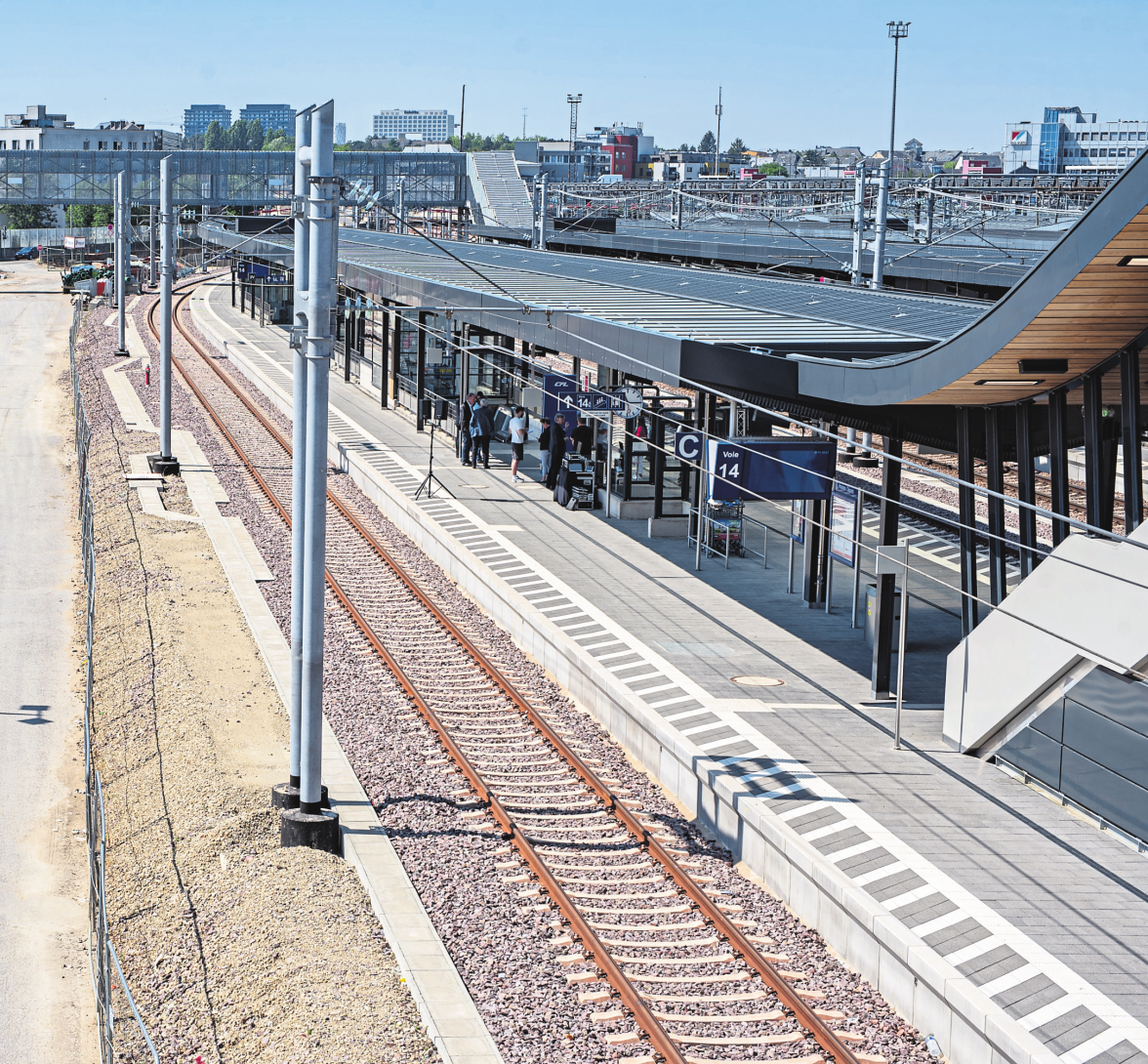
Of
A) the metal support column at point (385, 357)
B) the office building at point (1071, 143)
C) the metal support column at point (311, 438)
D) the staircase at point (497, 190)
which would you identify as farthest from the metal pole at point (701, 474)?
the office building at point (1071, 143)

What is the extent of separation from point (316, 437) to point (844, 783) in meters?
5.81

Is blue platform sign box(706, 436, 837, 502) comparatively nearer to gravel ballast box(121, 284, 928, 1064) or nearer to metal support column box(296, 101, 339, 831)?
gravel ballast box(121, 284, 928, 1064)

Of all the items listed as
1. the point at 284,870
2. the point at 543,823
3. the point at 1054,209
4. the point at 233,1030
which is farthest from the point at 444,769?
the point at 1054,209

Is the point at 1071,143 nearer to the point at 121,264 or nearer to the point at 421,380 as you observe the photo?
the point at 121,264

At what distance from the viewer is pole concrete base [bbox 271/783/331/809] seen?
13164 mm

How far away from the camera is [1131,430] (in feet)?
41.9

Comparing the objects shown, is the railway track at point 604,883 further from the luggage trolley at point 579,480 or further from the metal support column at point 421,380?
the metal support column at point 421,380

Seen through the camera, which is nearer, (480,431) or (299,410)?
(299,410)

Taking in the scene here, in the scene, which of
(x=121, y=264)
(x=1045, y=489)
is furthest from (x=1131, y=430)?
(x=121, y=264)

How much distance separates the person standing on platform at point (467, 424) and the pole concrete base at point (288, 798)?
1784cm

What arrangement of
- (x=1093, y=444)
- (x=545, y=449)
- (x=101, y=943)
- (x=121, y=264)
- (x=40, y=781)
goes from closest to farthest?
1. (x=101, y=943)
2. (x=1093, y=444)
3. (x=40, y=781)
4. (x=545, y=449)
5. (x=121, y=264)

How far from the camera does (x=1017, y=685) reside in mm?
13641

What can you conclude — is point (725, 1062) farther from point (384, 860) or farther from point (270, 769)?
point (270, 769)

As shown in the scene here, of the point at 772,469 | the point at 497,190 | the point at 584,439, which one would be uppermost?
the point at 497,190
